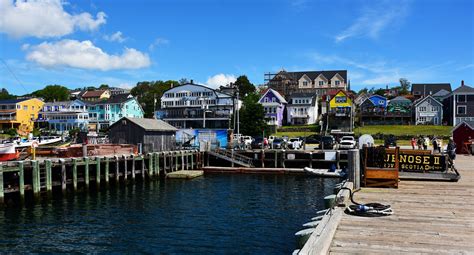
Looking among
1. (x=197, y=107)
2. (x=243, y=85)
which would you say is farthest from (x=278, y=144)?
(x=243, y=85)

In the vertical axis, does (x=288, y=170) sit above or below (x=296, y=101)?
below

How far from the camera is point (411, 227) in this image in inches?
434

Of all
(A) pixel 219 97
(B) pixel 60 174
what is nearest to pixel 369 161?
(B) pixel 60 174

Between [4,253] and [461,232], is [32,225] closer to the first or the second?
[4,253]

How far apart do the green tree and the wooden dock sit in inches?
4254

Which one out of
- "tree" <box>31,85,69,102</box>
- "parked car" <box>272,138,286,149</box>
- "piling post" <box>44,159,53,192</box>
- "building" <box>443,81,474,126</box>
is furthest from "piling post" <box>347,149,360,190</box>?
"tree" <box>31,85,69,102</box>

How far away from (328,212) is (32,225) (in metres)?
15.8

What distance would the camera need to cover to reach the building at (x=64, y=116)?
106 meters

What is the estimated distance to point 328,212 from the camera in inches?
492

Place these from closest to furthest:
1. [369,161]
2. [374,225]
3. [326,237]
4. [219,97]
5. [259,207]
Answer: [326,237]
[374,225]
[369,161]
[259,207]
[219,97]

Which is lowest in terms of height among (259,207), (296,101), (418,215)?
(259,207)

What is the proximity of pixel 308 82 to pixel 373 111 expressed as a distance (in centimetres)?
3327

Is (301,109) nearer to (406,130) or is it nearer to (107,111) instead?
(406,130)

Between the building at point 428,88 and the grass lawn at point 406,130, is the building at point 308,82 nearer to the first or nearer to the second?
the building at point 428,88
